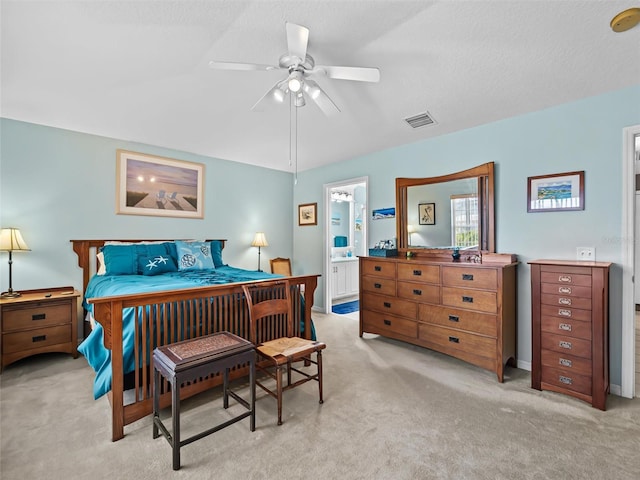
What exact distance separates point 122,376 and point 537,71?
3549 mm

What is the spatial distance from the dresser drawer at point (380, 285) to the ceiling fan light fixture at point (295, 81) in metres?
2.31

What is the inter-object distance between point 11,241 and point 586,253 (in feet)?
17.2

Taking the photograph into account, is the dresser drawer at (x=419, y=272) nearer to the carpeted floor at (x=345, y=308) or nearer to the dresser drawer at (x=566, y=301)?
the dresser drawer at (x=566, y=301)

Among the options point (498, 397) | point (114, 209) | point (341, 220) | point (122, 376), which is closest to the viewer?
point (122, 376)

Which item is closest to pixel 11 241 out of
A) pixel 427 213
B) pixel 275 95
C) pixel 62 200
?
pixel 62 200

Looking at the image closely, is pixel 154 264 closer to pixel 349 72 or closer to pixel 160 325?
pixel 160 325

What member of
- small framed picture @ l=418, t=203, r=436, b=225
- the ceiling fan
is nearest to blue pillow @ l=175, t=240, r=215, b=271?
the ceiling fan

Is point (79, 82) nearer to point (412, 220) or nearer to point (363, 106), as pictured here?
point (363, 106)

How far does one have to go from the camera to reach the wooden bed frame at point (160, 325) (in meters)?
1.86

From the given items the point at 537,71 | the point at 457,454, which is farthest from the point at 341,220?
the point at 457,454

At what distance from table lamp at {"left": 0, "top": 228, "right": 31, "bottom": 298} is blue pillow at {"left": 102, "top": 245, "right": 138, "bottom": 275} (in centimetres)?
67

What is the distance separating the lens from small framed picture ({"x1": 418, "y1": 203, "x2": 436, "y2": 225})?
360cm

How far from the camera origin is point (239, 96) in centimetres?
266

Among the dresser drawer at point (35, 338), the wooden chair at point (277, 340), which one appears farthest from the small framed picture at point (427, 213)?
the dresser drawer at point (35, 338)
